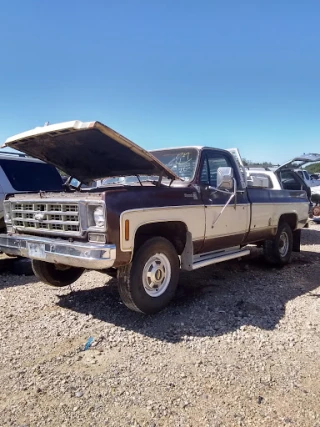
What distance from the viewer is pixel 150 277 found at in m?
4.26

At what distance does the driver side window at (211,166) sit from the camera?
523 cm

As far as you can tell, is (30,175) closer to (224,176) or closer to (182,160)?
(182,160)

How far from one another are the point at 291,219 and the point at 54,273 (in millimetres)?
4763

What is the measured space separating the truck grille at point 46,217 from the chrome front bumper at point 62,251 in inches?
6.2

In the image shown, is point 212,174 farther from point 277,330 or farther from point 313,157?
point 313,157

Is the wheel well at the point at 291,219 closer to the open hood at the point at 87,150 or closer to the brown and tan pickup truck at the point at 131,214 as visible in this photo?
the brown and tan pickup truck at the point at 131,214

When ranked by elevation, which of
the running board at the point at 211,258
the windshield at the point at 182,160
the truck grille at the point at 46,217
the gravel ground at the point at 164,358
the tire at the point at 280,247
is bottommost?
the gravel ground at the point at 164,358

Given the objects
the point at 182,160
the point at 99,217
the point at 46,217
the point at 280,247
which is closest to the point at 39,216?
the point at 46,217

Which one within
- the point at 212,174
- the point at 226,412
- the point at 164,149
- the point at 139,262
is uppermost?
the point at 164,149

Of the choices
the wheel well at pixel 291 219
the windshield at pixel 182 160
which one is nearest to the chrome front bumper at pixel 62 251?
the windshield at pixel 182 160

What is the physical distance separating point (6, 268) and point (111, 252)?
152 inches

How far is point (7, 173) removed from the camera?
677 cm

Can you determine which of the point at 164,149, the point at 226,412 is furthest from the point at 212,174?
the point at 226,412

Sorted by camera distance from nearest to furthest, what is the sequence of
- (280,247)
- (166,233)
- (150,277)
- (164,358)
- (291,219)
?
(164,358), (150,277), (166,233), (280,247), (291,219)
